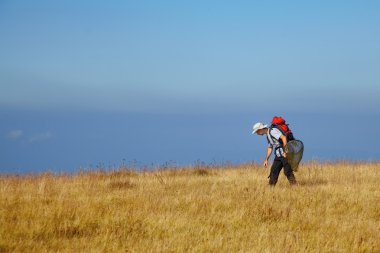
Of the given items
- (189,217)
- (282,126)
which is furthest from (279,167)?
(189,217)

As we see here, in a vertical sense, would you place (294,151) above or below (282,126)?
below

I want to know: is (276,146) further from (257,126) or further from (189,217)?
(189,217)

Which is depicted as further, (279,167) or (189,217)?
(279,167)

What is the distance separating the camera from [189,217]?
802 cm

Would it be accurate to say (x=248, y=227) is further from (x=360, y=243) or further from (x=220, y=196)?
(x=220, y=196)

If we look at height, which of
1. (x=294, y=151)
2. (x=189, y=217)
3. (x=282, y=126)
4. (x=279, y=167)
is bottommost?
(x=189, y=217)

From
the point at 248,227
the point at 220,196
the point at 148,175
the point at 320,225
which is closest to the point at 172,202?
the point at 220,196

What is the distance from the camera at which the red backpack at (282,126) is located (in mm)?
11086

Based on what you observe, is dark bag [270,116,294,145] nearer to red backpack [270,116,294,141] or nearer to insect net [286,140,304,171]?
red backpack [270,116,294,141]

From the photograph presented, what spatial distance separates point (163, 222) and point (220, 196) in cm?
272

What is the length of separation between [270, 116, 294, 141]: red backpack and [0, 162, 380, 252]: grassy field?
120 centimetres

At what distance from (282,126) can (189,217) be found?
13.4ft

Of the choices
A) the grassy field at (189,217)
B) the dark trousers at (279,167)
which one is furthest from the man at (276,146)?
the grassy field at (189,217)

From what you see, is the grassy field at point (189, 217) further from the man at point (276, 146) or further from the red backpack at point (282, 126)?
the red backpack at point (282, 126)
